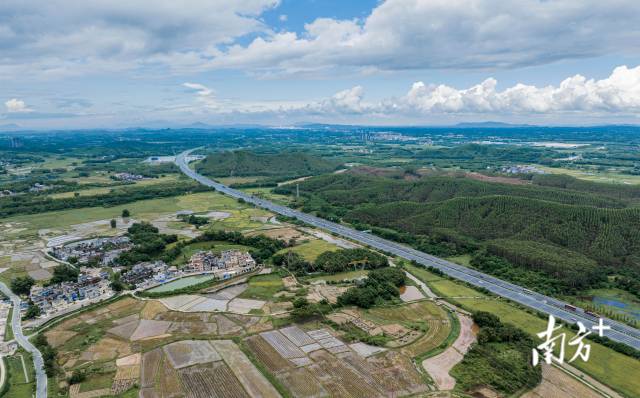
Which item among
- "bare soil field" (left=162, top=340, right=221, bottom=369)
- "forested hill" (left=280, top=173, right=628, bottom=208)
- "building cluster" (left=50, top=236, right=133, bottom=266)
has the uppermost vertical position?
"forested hill" (left=280, top=173, right=628, bottom=208)

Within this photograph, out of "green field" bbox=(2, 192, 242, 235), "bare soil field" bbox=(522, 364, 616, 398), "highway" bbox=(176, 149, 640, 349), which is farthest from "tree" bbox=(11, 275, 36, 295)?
"bare soil field" bbox=(522, 364, 616, 398)

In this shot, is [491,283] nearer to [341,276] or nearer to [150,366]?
[341,276]

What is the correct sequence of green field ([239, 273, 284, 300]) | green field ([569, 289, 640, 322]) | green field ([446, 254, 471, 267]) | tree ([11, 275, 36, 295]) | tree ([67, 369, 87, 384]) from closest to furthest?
tree ([67, 369, 87, 384])
green field ([569, 289, 640, 322])
green field ([239, 273, 284, 300])
tree ([11, 275, 36, 295])
green field ([446, 254, 471, 267])

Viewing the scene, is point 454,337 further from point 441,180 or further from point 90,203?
point 90,203

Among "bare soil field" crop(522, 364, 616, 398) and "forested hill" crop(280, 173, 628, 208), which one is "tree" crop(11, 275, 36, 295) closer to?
"bare soil field" crop(522, 364, 616, 398)

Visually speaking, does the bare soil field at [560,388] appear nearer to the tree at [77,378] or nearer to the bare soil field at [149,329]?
the bare soil field at [149,329]

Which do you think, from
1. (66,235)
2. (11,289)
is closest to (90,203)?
(66,235)
